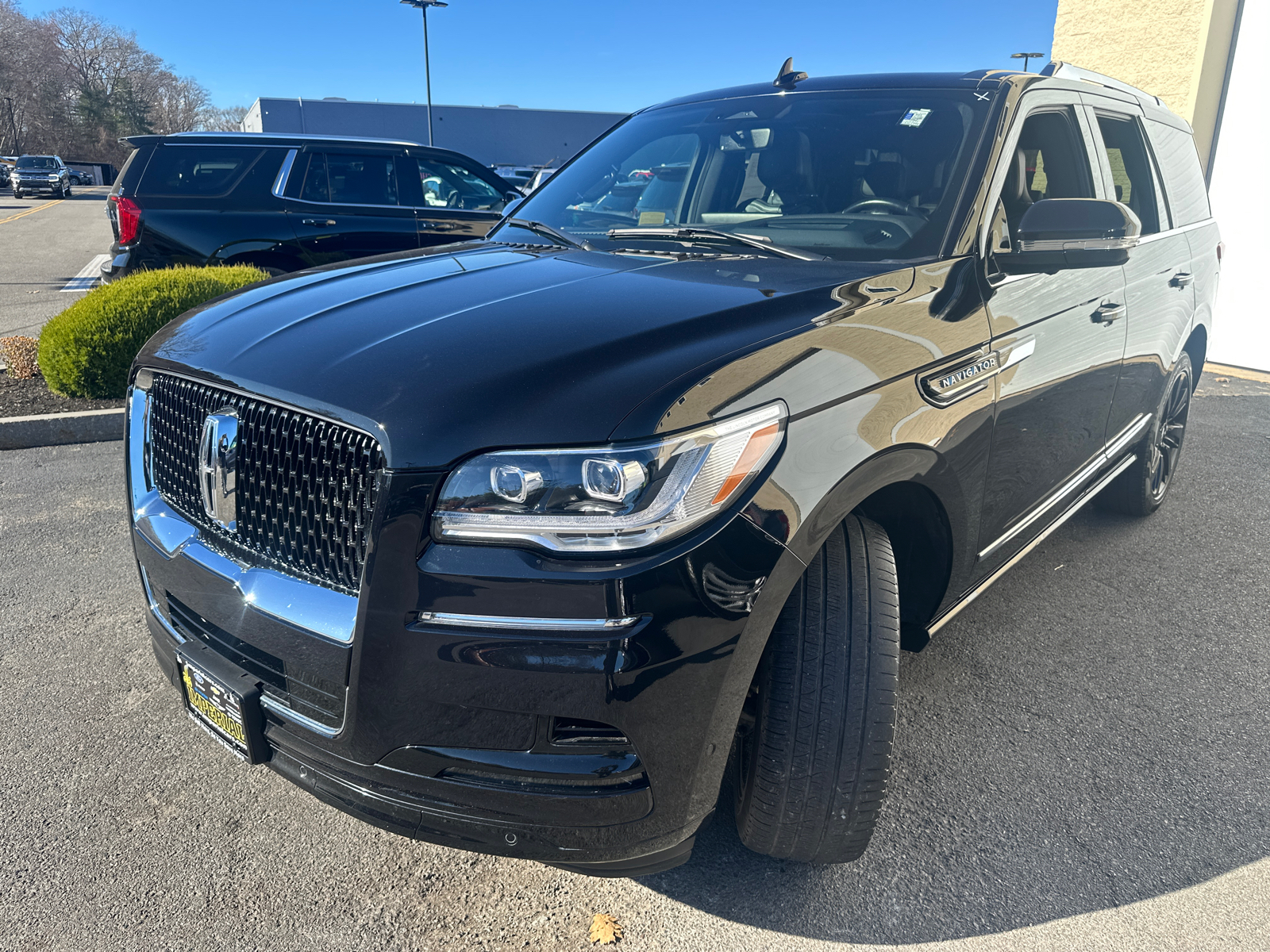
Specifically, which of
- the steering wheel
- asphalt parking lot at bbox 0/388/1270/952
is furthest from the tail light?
the steering wheel

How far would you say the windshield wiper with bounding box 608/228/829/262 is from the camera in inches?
101

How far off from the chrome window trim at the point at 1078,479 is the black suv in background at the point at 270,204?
16.2 feet

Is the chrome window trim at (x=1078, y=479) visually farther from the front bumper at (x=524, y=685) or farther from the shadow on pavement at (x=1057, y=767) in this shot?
the front bumper at (x=524, y=685)

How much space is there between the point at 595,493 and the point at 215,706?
1.09 meters

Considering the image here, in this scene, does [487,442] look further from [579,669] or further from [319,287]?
[319,287]

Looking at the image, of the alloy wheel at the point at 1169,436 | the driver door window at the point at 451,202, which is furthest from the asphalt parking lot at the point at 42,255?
the alloy wheel at the point at 1169,436

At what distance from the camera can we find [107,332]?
5.98 meters

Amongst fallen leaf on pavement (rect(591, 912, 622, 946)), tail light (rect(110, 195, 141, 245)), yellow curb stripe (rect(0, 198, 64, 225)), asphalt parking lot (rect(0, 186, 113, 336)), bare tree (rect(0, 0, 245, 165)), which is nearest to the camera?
fallen leaf on pavement (rect(591, 912, 622, 946))

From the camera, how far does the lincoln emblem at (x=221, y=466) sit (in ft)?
6.29

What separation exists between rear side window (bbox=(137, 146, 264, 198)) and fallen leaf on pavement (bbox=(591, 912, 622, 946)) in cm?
704

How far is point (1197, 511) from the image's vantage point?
4719 millimetres

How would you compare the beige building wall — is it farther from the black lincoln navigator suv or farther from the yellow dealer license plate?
the yellow dealer license plate

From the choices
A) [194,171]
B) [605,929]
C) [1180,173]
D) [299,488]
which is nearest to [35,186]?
[194,171]

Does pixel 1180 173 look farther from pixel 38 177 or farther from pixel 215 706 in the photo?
pixel 38 177
